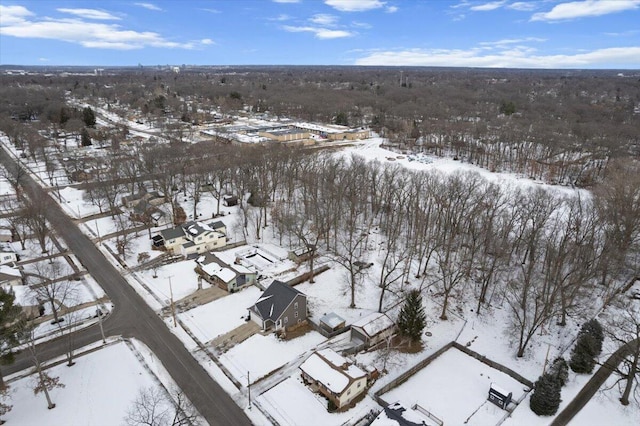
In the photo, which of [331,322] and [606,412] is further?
[331,322]

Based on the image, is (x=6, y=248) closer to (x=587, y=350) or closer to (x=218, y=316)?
(x=218, y=316)

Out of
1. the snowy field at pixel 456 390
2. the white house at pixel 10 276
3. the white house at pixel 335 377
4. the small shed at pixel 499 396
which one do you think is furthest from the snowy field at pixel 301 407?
the white house at pixel 10 276

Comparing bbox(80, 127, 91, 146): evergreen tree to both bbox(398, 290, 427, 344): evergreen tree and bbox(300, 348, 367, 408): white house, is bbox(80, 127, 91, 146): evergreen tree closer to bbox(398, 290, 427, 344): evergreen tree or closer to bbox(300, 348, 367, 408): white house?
bbox(300, 348, 367, 408): white house

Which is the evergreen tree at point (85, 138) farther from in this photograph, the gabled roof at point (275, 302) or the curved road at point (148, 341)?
the gabled roof at point (275, 302)

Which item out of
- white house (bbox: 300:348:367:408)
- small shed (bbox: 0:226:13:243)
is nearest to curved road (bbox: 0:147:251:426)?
white house (bbox: 300:348:367:408)

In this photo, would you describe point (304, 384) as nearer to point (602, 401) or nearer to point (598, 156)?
point (602, 401)

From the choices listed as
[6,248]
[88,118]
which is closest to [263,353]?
[6,248]

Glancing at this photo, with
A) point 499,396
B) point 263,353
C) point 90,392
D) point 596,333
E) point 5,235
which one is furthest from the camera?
point 5,235

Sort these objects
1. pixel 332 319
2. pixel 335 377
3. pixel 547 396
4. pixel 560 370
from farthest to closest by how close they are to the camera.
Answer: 1. pixel 332 319
2. pixel 560 370
3. pixel 335 377
4. pixel 547 396
